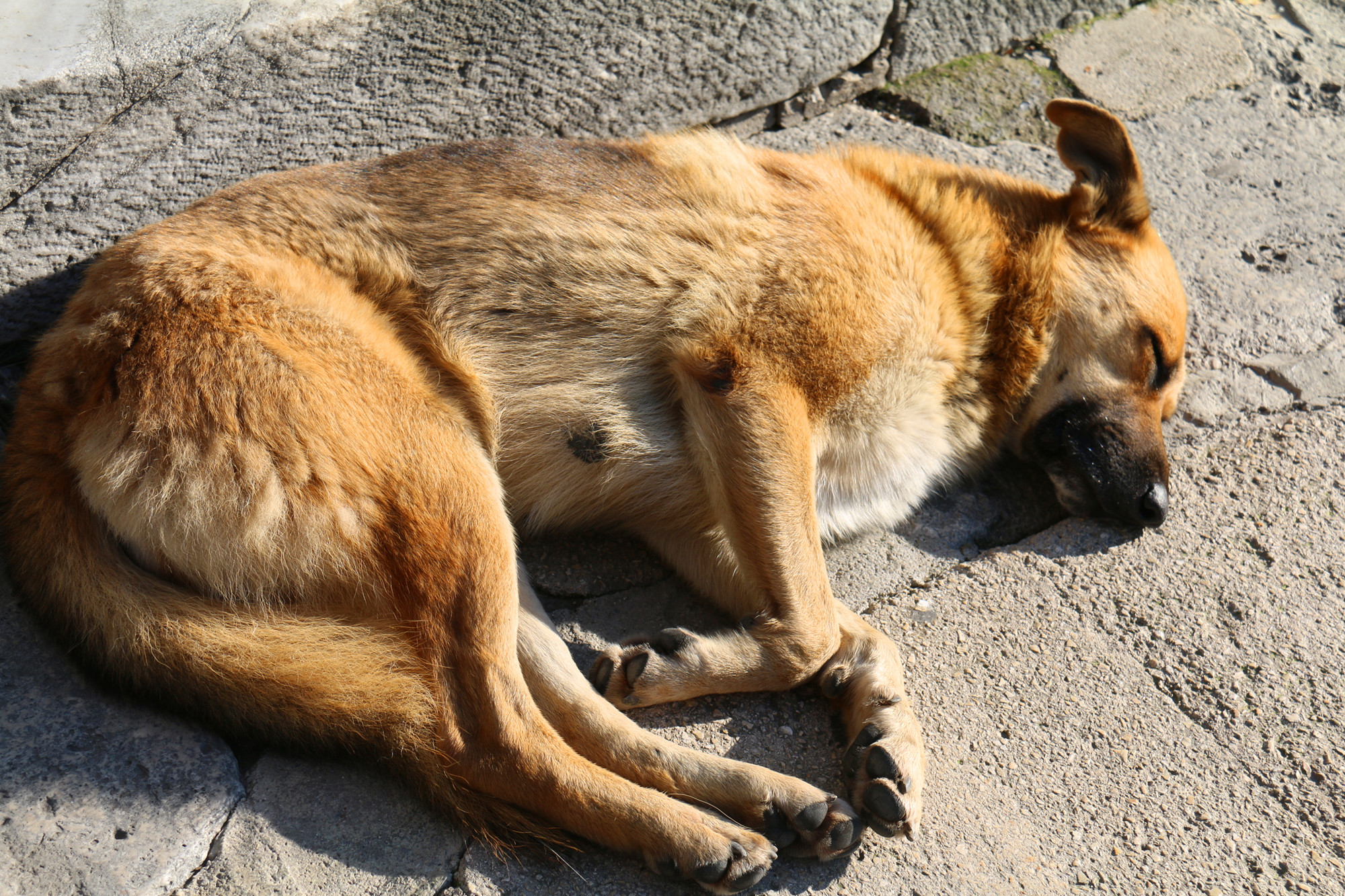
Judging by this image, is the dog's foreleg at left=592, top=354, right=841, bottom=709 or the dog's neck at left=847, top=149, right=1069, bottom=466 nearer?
the dog's foreleg at left=592, top=354, right=841, bottom=709

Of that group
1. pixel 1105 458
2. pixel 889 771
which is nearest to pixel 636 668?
pixel 889 771

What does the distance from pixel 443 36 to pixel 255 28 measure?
0.67 meters

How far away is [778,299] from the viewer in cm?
281

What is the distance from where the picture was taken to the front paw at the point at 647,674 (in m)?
2.51

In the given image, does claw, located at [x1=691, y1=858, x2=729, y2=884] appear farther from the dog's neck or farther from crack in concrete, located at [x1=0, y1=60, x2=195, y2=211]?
crack in concrete, located at [x1=0, y1=60, x2=195, y2=211]

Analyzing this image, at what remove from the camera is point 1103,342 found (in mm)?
3311

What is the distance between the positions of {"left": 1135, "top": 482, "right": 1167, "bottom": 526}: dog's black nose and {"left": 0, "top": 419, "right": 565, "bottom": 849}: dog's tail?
2.11m

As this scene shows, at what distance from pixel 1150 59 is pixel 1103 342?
8.60ft

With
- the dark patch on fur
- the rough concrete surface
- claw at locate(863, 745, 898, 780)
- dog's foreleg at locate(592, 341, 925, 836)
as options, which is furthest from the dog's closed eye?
the dark patch on fur

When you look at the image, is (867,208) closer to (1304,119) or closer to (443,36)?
(443,36)

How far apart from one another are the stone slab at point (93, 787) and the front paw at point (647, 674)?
2.93 feet

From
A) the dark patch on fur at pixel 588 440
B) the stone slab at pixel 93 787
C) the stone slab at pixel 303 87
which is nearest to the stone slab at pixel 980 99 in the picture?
the stone slab at pixel 303 87

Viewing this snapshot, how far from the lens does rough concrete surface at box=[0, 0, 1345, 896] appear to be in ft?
6.97

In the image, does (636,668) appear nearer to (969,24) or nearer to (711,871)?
(711,871)
